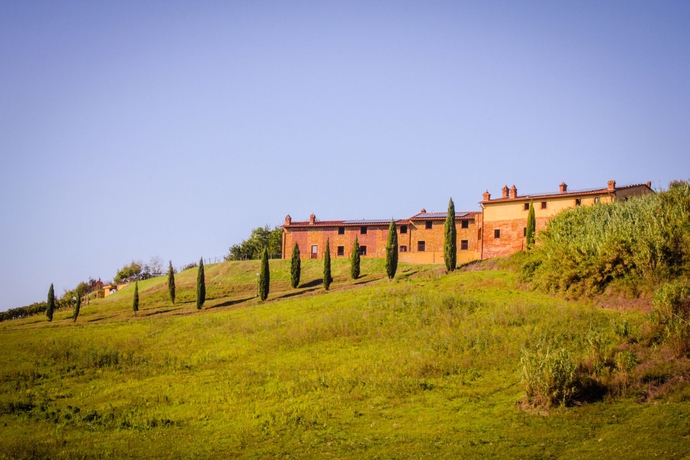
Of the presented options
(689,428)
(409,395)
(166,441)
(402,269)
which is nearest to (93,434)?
(166,441)

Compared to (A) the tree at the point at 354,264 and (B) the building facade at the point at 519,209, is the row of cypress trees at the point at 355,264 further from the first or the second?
(B) the building facade at the point at 519,209

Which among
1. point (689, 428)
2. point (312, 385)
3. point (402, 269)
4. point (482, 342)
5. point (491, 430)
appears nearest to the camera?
point (689, 428)

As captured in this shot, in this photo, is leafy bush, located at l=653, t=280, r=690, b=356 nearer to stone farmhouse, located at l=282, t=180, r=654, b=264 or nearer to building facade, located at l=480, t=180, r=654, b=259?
stone farmhouse, located at l=282, t=180, r=654, b=264

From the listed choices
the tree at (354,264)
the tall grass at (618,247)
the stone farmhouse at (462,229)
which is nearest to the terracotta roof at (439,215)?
the stone farmhouse at (462,229)

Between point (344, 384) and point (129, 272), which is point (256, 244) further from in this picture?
point (344, 384)

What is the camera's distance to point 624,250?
3953 cm

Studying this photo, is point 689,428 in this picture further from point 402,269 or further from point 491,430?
point 402,269

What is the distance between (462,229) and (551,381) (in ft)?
163

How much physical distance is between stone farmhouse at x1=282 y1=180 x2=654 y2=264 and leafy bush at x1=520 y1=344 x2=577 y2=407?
102 ft

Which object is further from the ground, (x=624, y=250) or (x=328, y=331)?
(x=624, y=250)

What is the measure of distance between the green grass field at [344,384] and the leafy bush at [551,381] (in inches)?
23.1

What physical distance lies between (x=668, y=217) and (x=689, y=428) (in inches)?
934

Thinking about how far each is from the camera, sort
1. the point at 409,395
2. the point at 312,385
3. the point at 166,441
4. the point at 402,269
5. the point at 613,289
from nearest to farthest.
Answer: the point at 166,441 → the point at 409,395 → the point at 312,385 → the point at 613,289 → the point at 402,269

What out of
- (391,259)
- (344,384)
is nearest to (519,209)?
(391,259)
